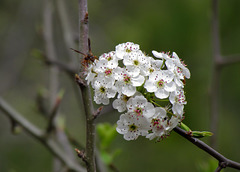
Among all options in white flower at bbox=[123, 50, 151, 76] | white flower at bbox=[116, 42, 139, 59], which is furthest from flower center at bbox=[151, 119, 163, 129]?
white flower at bbox=[116, 42, 139, 59]

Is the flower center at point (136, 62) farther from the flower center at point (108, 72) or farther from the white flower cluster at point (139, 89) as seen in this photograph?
the flower center at point (108, 72)

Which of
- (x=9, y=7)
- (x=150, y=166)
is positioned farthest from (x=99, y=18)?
(x=150, y=166)

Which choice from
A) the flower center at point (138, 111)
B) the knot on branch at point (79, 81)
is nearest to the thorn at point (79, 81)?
the knot on branch at point (79, 81)

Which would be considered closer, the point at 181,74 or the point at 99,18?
the point at 181,74

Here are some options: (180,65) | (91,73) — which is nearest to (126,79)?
(91,73)

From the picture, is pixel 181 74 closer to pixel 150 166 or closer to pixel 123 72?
pixel 123 72

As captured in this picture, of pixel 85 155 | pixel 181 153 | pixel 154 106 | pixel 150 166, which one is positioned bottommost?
pixel 150 166

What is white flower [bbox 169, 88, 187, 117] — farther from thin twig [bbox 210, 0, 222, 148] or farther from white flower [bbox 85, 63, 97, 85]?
thin twig [bbox 210, 0, 222, 148]
